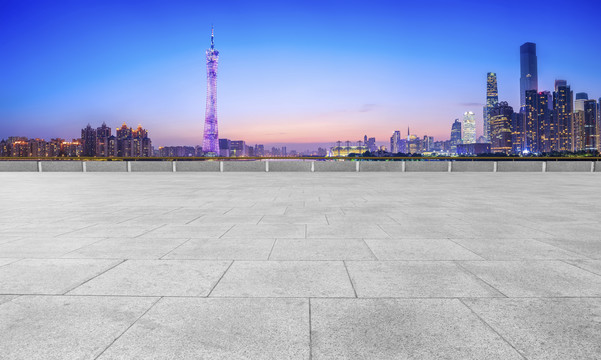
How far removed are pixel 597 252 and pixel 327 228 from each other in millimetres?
4577

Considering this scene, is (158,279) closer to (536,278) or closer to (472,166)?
(536,278)

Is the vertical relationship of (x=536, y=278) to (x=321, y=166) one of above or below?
below

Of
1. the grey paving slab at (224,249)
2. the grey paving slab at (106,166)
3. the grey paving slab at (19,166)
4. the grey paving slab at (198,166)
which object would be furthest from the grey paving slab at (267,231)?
the grey paving slab at (19,166)

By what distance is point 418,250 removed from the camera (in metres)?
6.28

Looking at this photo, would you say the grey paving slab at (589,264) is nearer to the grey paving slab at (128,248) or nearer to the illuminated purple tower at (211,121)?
the grey paving slab at (128,248)

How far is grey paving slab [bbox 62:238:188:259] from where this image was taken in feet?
19.6

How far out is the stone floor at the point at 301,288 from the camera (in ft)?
10.4

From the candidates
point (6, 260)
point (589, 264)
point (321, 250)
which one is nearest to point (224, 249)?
point (321, 250)

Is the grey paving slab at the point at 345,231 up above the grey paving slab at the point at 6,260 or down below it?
below

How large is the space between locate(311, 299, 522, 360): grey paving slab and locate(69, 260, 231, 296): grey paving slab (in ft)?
4.98

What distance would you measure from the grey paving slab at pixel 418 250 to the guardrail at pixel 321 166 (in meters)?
26.5

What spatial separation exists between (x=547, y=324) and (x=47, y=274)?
225 inches

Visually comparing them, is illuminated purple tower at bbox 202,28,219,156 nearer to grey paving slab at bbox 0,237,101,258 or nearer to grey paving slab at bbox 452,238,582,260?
grey paving slab at bbox 0,237,101,258

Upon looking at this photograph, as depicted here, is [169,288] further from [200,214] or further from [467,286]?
[200,214]
